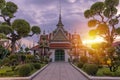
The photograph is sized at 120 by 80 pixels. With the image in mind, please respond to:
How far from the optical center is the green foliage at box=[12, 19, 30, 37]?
39.7 meters

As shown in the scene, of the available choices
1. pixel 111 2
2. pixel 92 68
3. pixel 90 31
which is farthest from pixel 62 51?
pixel 92 68

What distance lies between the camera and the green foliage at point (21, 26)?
39.7 m

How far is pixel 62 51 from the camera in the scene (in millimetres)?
56219

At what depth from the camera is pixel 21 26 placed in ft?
130

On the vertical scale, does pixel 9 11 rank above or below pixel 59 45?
above

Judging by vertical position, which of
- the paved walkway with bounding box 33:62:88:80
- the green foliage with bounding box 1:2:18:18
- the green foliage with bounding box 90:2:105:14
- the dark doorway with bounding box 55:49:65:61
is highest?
the green foliage with bounding box 1:2:18:18

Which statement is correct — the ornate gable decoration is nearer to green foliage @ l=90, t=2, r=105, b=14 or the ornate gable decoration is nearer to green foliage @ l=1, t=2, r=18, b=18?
green foliage @ l=1, t=2, r=18, b=18

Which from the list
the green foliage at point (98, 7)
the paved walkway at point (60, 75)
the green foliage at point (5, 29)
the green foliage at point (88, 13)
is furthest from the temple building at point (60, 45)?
the paved walkway at point (60, 75)

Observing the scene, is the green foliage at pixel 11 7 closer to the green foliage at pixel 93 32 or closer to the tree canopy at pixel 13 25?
the tree canopy at pixel 13 25

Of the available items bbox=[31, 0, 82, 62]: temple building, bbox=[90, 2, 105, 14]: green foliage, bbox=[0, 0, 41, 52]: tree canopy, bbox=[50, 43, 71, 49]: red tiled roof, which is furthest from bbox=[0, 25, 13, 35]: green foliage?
bbox=[50, 43, 71, 49]: red tiled roof

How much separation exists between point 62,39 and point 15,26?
19219mm

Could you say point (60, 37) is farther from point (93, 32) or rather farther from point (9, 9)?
point (93, 32)

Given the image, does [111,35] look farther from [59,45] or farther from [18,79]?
[59,45]

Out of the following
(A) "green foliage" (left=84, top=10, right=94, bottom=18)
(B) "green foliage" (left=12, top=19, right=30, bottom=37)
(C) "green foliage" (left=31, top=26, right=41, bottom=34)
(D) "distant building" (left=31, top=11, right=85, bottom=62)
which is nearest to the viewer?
(A) "green foliage" (left=84, top=10, right=94, bottom=18)
